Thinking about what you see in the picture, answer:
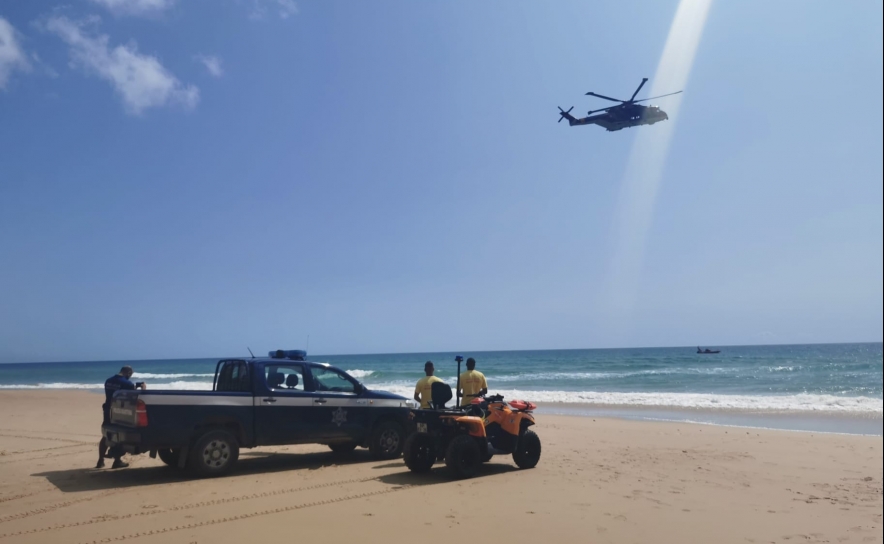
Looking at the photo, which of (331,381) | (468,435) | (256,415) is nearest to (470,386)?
(468,435)

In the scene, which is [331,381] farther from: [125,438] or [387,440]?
[125,438]

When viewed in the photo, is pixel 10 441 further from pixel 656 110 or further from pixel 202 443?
pixel 656 110

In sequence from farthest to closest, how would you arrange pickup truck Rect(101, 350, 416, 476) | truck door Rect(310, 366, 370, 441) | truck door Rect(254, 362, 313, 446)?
truck door Rect(310, 366, 370, 441)
truck door Rect(254, 362, 313, 446)
pickup truck Rect(101, 350, 416, 476)

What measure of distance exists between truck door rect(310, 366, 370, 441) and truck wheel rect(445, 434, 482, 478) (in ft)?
6.60

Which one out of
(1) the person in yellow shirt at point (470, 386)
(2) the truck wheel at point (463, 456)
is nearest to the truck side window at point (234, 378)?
(2) the truck wheel at point (463, 456)

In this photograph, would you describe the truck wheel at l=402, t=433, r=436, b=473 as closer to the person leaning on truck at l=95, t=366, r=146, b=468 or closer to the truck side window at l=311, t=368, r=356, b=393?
the truck side window at l=311, t=368, r=356, b=393

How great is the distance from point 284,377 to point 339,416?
1095 millimetres

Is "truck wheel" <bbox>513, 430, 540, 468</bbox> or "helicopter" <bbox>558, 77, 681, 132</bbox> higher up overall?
"helicopter" <bbox>558, 77, 681, 132</bbox>

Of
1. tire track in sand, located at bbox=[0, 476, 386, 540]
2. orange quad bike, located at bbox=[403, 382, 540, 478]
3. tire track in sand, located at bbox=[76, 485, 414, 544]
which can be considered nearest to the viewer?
tire track in sand, located at bbox=[76, 485, 414, 544]

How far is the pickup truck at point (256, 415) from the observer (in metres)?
7.88

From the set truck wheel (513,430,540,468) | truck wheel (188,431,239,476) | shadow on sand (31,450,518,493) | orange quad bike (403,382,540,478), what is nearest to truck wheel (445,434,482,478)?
orange quad bike (403,382,540,478)

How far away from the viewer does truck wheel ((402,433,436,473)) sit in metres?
8.59

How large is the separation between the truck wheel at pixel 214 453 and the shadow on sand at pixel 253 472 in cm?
21

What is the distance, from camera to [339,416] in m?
9.56
